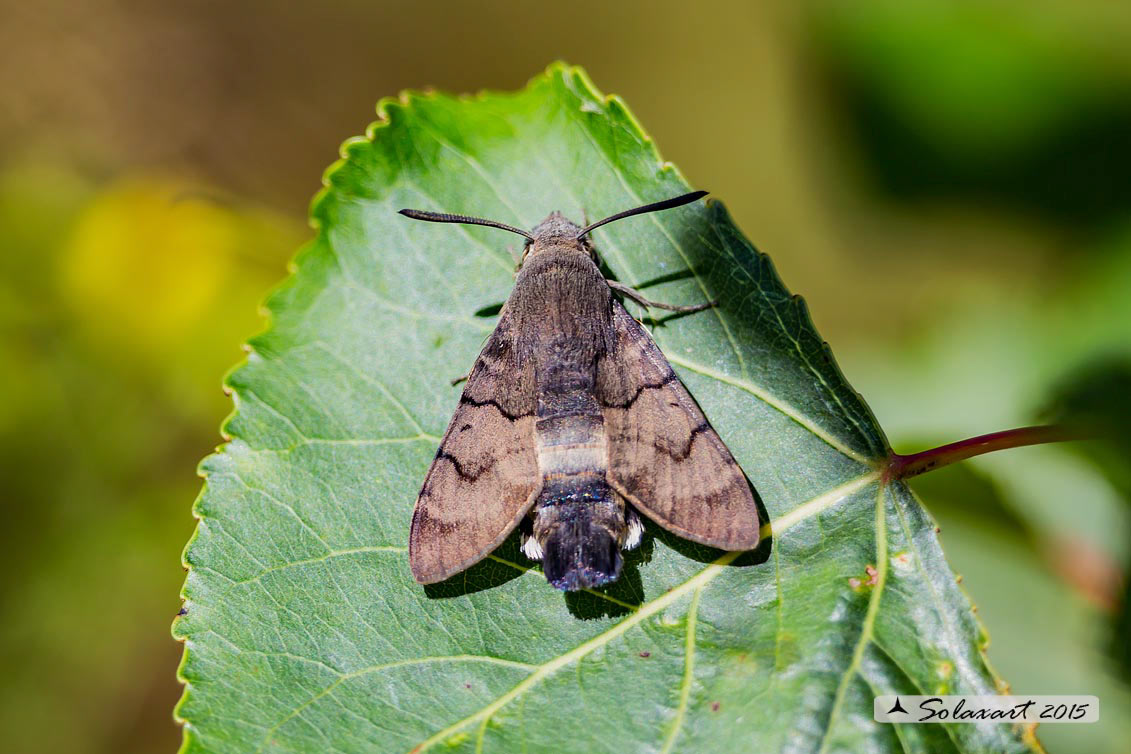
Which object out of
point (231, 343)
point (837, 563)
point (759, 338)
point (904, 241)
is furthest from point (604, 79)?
point (837, 563)

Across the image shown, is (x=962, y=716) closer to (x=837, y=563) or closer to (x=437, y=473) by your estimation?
(x=837, y=563)

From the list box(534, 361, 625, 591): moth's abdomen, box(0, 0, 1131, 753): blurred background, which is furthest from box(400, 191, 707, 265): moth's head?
box(0, 0, 1131, 753): blurred background

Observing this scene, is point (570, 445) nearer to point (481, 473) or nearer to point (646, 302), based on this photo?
point (481, 473)

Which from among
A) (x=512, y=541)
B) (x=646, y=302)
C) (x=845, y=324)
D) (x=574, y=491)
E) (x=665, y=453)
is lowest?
(x=512, y=541)

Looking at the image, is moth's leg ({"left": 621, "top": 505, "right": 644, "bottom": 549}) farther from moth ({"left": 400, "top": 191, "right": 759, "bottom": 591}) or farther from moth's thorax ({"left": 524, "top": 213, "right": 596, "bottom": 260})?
moth's thorax ({"left": 524, "top": 213, "right": 596, "bottom": 260})

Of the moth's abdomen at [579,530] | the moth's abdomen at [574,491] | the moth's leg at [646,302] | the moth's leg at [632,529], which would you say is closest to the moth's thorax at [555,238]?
the moth's leg at [646,302]

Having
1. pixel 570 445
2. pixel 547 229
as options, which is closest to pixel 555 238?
pixel 547 229

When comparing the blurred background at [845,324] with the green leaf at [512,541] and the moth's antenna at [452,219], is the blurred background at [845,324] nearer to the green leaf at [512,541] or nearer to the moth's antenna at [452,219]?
the green leaf at [512,541]

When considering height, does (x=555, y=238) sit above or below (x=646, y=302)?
above
